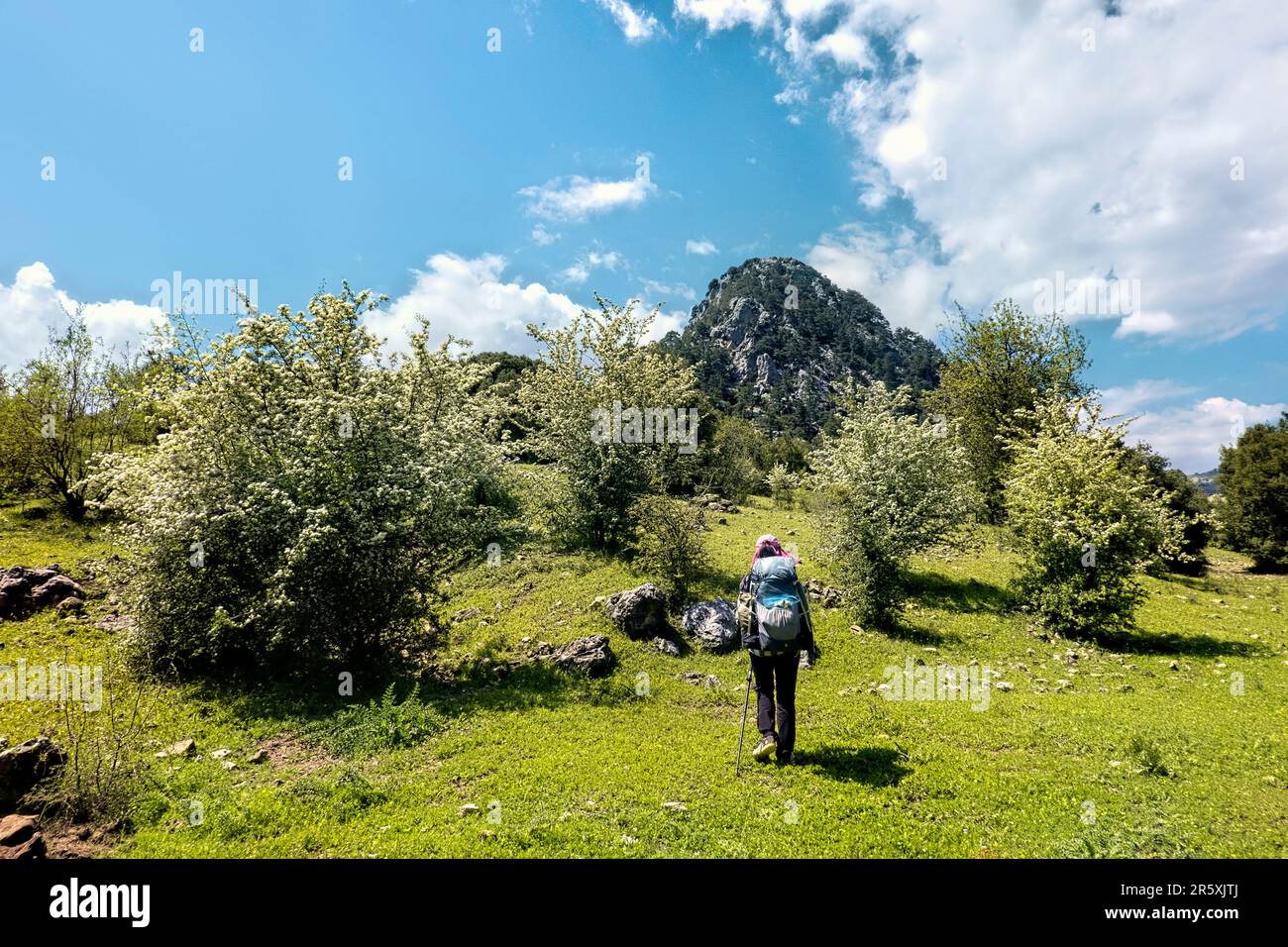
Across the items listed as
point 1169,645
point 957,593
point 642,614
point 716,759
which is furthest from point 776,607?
point 1169,645

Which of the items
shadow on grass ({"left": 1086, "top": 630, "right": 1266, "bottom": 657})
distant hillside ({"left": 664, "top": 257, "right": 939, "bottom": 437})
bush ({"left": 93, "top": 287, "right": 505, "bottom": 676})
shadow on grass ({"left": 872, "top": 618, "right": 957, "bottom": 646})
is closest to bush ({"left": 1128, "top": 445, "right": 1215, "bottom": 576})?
shadow on grass ({"left": 1086, "top": 630, "right": 1266, "bottom": 657})

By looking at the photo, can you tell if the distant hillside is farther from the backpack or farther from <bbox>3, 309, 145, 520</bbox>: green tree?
the backpack

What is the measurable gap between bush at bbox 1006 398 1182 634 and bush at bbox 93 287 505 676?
1779 centimetres

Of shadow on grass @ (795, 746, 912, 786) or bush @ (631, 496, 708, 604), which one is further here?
bush @ (631, 496, 708, 604)

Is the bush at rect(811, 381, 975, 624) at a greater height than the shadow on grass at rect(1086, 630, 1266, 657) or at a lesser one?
greater

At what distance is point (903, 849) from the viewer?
6.43m

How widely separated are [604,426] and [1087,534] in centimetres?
1698

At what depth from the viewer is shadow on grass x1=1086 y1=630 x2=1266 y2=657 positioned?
15.9 m

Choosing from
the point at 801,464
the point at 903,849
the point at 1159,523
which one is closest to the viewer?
the point at 903,849

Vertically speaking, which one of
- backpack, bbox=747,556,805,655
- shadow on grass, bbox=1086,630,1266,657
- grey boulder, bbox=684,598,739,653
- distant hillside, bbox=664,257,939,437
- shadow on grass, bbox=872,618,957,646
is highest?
distant hillside, bbox=664,257,939,437

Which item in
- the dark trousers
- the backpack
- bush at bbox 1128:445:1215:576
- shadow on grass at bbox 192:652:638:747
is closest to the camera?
the backpack
